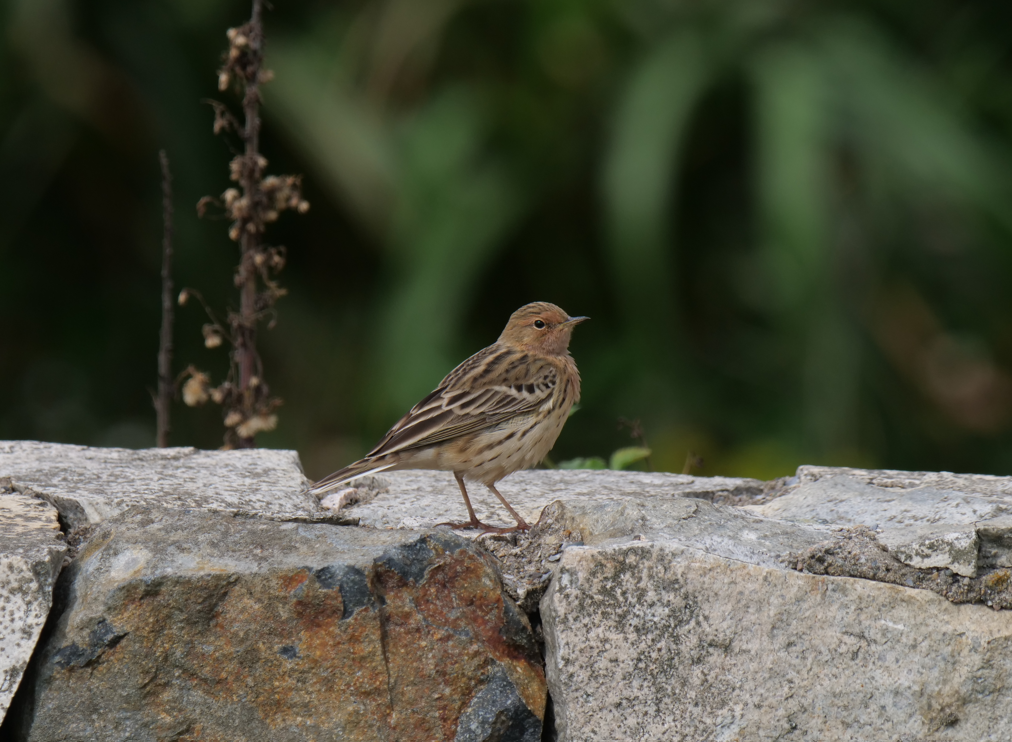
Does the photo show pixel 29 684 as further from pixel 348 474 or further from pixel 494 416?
pixel 494 416

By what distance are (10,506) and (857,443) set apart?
15.2 ft

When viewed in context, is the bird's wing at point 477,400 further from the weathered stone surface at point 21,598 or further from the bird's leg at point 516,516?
the weathered stone surface at point 21,598

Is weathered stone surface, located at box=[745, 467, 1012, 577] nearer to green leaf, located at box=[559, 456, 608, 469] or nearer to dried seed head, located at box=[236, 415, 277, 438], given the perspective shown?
green leaf, located at box=[559, 456, 608, 469]

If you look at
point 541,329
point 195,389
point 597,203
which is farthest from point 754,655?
point 597,203

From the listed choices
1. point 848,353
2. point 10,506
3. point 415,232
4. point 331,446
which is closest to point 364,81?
point 415,232

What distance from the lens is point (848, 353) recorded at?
6.31 m

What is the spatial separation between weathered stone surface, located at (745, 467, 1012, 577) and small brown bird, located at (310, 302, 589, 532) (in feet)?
2.43

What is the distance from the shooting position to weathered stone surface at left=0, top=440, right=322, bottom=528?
9.18 ft

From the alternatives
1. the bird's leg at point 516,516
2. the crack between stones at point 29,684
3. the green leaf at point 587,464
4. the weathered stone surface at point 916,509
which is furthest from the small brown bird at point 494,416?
the crack between stones at point 29,684

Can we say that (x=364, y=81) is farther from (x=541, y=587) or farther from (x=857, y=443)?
(x=541, y=587)

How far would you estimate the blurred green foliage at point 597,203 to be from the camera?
651 centimetres

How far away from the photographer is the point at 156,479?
305 cm

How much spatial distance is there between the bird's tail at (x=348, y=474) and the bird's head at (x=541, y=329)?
112cm

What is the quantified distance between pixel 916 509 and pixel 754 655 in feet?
2.20
